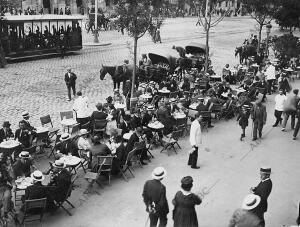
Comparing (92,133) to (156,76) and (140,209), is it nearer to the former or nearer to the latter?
(140,209)

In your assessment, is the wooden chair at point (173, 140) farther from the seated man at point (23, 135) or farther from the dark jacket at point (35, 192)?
the dark jacket at point (35, 192)

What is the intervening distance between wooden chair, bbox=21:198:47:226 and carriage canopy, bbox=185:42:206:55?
744 inches

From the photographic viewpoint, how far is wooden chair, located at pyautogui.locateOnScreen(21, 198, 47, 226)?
834 cm

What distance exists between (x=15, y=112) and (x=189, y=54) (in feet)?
43.0

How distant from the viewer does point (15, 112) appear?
1591cm

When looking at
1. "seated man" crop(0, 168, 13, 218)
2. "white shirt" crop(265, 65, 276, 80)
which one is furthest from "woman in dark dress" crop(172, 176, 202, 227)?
"white shirt" crop(265, 65, 276, 80)

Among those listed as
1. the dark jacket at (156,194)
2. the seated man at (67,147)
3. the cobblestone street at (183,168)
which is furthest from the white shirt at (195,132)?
the dark jacket at (156,194)

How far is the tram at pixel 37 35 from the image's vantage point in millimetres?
25000

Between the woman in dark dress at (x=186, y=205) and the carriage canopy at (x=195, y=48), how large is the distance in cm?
1962

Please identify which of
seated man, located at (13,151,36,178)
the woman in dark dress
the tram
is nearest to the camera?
the woman in dark dress

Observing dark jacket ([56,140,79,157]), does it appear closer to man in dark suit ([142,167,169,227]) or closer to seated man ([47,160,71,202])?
seated man ([47,160,71,202])

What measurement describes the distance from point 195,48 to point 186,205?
20.0 metres

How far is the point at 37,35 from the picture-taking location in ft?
86.4

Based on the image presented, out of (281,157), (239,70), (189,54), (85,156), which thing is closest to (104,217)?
(85,156)
